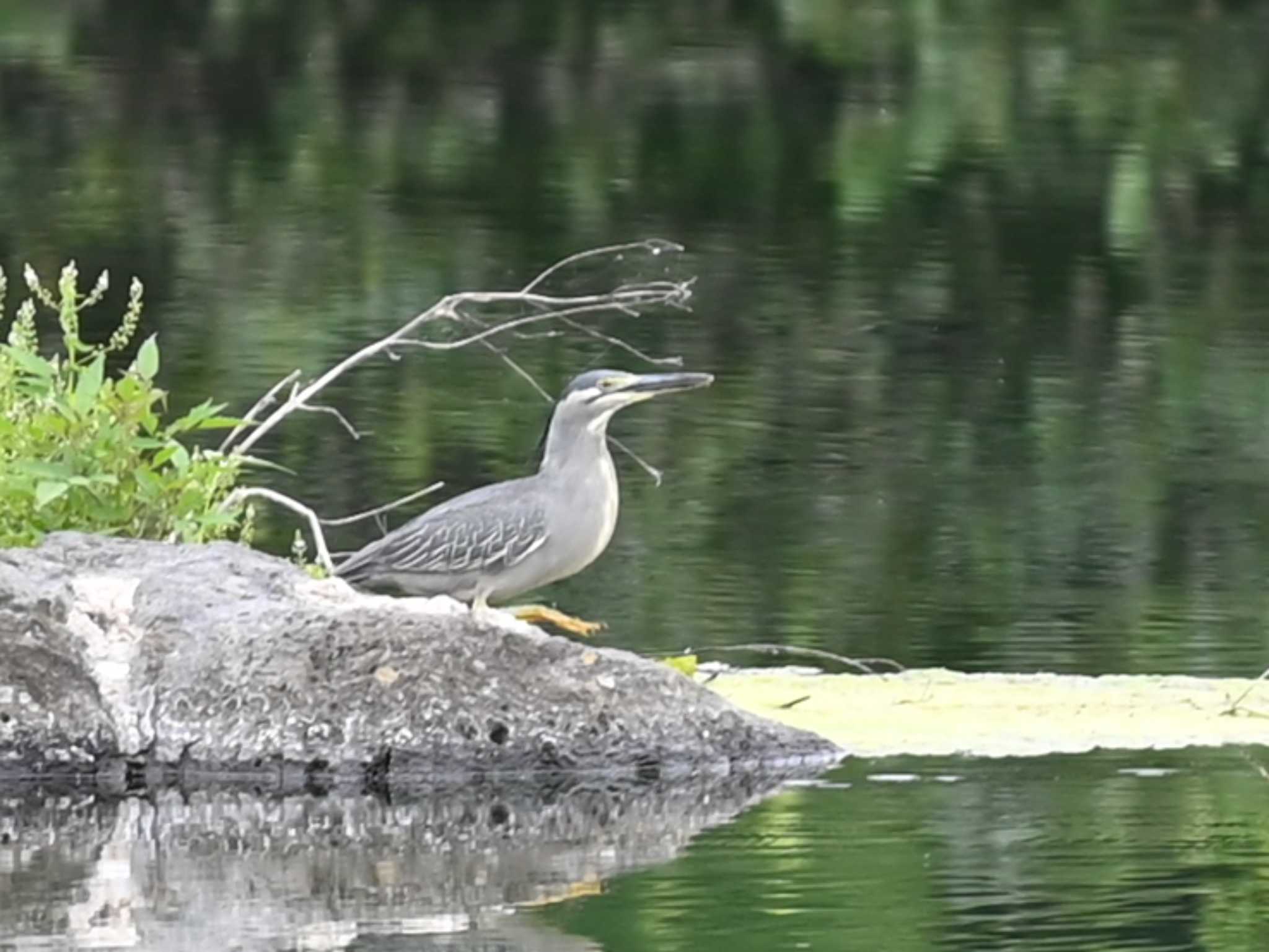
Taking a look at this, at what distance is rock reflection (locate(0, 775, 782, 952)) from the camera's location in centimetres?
627

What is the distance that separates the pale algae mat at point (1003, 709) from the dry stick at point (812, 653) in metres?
0.06

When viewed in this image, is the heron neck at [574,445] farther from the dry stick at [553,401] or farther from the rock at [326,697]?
the rock at [326,697]

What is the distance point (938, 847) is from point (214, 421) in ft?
7.10

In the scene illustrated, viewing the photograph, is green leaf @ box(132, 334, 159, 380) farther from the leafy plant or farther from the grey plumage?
the grey plumage

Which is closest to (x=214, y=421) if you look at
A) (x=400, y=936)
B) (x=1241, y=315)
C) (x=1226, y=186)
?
(x=400, y=936)

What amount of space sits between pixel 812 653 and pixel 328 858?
6.73 ft

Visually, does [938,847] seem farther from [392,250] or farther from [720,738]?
[392,250]

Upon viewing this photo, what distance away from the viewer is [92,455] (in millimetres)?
8328

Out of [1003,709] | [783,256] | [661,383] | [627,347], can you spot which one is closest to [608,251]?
[627,347]

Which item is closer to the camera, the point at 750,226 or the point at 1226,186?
the point at 750,226

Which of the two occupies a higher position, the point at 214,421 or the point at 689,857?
the point at 214,421

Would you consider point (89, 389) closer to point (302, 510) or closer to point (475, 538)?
point (302, 510)

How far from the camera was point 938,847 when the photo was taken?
6898 mm

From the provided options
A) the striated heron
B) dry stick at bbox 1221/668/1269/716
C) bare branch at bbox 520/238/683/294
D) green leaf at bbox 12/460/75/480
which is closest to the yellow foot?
the striated heron
